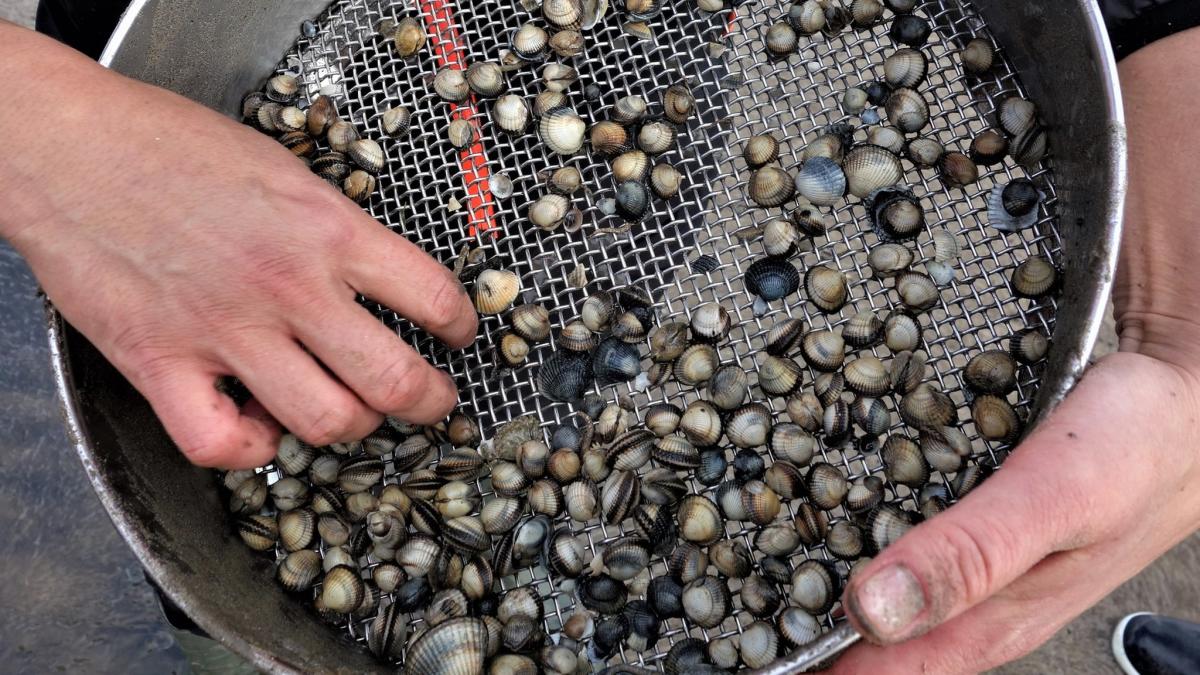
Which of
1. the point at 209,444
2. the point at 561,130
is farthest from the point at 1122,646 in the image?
the point at 209,444

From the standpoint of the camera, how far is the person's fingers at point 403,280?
96 cm

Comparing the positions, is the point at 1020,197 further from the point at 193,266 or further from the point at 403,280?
the point at 193,266

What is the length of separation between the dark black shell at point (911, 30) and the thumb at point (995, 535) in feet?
1.75

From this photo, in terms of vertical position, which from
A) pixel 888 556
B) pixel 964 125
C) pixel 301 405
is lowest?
pixel 301 405

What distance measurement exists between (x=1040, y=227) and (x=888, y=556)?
524mm

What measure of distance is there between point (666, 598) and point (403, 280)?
48 cm

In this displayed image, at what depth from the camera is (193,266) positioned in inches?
36.5

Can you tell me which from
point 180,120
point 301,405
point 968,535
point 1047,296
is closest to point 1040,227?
point 1047,296

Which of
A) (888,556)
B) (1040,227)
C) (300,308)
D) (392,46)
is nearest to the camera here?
(888,556)

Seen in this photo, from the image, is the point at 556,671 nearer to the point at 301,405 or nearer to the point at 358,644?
the point at 358,644

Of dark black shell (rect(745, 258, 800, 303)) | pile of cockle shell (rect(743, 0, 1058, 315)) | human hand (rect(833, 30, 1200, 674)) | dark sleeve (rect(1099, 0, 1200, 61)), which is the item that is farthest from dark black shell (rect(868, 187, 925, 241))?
dark sleeve (rect(1099, 0, 1200, 61))

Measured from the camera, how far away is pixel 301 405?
0.94m

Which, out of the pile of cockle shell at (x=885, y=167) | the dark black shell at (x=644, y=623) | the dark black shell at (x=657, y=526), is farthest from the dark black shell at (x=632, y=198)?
the dark black shell at (x=644, y=623)

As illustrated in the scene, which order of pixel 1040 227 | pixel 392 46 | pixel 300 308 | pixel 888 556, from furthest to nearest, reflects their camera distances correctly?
1. pixel 392 46
2. pixel 1040 227
3. pixel 300 308
4. pixel 888 556
